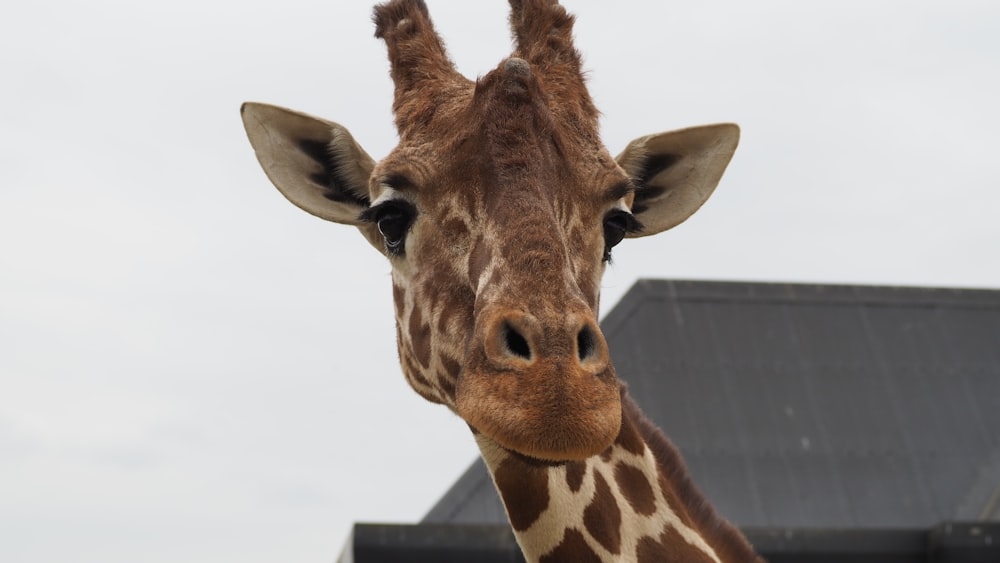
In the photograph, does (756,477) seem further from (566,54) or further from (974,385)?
(566,54)

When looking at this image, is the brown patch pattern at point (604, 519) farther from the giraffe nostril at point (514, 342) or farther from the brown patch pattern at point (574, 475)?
the giraffe nostril at point (514, 342)

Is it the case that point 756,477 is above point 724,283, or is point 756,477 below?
below

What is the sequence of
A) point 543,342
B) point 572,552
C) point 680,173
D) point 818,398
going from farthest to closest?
point 818,398, point 680,173, point 572,552, point 543,342

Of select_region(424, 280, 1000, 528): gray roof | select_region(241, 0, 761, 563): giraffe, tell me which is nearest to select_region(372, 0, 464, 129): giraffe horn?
select_region(241, 0, 761, 563): giraffe

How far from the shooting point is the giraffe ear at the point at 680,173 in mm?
6285

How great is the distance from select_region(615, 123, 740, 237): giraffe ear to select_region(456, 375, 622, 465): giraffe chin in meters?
2.13

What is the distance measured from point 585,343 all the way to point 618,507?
1603 millimetres

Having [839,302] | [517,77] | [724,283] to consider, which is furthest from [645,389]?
[517,77]

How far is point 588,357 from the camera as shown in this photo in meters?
4.38

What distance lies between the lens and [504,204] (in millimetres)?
4883

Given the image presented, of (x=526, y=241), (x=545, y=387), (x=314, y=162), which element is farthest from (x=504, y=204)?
(x=314, y=162)

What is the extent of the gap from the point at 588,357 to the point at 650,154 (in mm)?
2144

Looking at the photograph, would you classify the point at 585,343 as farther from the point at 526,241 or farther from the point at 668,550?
the point at 668,550

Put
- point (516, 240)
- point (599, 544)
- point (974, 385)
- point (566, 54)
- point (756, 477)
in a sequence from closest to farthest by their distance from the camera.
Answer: point (516, 240), point (599, 544), point (566, 54), point (756, 477), point (974, 385)
